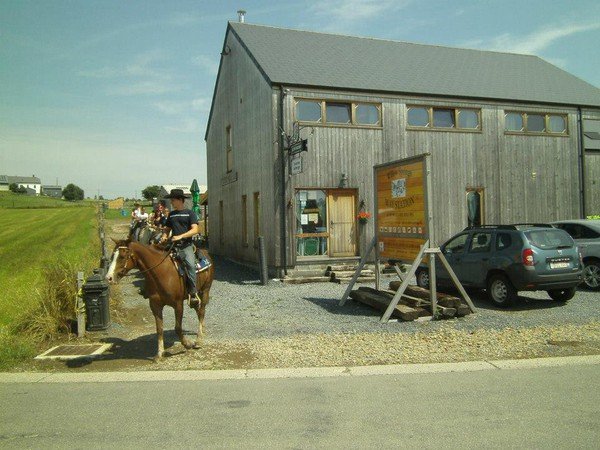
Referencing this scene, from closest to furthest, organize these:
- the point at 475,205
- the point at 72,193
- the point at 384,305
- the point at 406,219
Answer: the point at 384,305
the point at 406,219
the point at 475,205
the point at 72,193

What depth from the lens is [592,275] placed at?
1266 centimetres

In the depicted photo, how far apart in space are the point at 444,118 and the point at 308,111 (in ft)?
16.5

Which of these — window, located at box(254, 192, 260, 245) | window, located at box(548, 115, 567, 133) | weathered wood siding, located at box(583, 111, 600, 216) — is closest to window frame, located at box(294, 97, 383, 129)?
window, located at box(254, 192, 260, 245)

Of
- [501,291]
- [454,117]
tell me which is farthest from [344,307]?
[454,117]

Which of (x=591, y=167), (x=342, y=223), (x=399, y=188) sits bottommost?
(x=342, y=223)

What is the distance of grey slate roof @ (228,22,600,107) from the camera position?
16.8m

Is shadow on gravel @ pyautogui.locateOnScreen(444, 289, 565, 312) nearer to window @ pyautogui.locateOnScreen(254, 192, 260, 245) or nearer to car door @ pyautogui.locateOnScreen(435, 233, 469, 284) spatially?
car door @ pyautogui.locateOnScreen(435, 233, 469, 284)

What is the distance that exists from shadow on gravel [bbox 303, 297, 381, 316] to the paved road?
3935 millimetres

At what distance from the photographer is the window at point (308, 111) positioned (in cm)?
1587

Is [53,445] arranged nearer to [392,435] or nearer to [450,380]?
[392,435]

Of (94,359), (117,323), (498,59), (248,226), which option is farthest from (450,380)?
(498,59)

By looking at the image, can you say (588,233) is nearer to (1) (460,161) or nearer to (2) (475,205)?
(2) (475,205)

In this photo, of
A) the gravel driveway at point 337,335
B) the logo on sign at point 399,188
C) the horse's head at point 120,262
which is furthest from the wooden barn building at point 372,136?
the horse's head at point 120,262

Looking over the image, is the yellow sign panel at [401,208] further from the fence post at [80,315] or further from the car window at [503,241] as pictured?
the fence post at [80,315]
